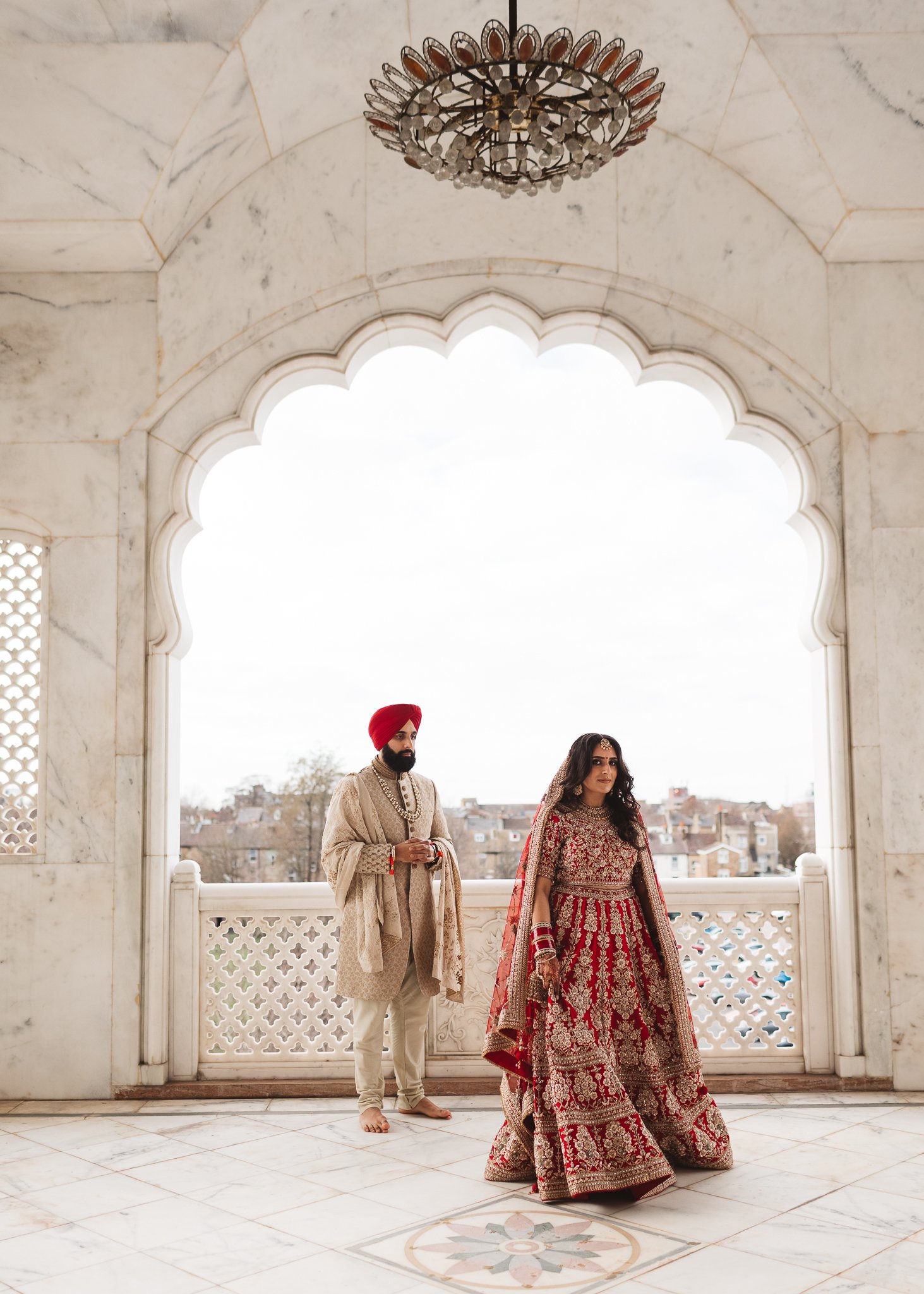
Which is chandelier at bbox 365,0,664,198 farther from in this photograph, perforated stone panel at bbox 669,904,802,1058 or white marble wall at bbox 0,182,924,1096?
perforated stone panel at bbox 669,904,802,1058

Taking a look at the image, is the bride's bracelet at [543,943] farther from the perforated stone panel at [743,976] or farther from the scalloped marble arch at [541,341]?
the scalloped marble arch at [541,341]

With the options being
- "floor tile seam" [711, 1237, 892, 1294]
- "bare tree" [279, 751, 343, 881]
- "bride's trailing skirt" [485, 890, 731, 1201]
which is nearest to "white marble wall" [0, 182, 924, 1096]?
"bride's trailing skirt" [485, 890, 731, 1201]

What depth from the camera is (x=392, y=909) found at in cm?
433

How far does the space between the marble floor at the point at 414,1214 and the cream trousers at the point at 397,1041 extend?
13 centimetres

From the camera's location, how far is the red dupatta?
3607mm

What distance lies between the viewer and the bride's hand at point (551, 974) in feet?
11.6

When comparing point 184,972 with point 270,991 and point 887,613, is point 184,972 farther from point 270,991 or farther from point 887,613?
point 887,613

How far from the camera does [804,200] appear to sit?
4.91m

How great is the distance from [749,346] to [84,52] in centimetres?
291

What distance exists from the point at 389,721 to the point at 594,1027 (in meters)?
1.41

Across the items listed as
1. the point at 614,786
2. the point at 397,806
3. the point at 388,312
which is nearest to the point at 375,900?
the point at 397,806

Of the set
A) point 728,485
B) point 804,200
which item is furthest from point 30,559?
point 728,485

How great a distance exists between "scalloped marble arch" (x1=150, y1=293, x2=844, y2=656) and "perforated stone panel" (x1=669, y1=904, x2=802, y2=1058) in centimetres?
123

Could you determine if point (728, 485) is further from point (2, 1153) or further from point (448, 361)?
point (2, 1153)
